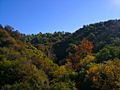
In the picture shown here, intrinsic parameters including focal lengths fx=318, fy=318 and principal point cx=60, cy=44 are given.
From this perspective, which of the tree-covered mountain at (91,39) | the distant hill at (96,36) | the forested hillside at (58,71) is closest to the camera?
the forested hillside at (58,71)

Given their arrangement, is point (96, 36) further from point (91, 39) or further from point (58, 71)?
point (58, 71)

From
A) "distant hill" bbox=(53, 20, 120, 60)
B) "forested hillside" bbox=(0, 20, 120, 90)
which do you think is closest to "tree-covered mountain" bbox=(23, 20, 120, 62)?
"distant hill" bbox=(53, 20, 120, 60)

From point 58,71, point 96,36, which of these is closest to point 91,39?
point 96,36

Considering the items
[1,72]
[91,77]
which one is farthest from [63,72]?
[1,72]

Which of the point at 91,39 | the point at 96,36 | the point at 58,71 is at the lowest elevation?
the point at 58,71

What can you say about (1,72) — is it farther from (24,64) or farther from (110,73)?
(110,73)

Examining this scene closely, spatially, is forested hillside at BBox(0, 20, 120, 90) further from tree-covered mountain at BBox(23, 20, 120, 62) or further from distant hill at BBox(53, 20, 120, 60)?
tree-covered mountain at BBox(23, 20, 120, 62)

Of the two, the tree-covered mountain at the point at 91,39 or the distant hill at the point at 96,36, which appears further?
the tree-covered mountain at the point at 91,39

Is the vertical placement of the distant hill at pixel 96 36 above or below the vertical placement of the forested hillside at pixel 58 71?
above

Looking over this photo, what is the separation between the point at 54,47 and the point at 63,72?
63.3 m

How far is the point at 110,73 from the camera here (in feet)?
233

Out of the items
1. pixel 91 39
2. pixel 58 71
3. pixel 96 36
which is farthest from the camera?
pixel 96 36

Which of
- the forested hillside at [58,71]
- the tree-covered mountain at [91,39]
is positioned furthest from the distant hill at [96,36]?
the forested hillside at [58,71]

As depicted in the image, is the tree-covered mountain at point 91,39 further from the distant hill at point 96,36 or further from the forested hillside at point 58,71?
the forested hillside at point 58,71
